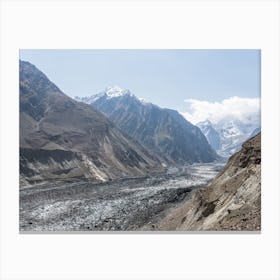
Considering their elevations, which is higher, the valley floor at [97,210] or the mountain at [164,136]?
the mountain at [164,136]

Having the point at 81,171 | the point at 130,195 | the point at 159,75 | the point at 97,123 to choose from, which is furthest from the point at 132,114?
the point at 159,75

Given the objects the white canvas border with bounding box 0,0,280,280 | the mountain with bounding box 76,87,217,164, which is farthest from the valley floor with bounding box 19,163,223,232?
the mountain with bounding box 76,87,217,164

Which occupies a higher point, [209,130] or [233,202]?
[209,130]

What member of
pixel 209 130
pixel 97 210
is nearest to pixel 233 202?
pixel 97 210

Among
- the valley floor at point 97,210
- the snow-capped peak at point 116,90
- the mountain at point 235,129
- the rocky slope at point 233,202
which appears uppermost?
the snow-capped peak at point 116,90
